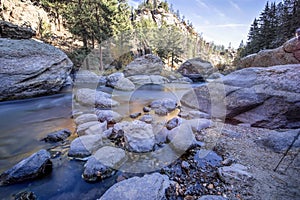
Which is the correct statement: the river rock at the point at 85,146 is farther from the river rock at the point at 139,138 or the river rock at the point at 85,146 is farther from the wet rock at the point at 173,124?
the wet rock at the point at 173,124

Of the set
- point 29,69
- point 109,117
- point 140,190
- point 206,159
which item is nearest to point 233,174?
point 206,159

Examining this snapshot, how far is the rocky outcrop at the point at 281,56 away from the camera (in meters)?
4.17

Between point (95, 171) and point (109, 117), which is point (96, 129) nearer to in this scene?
point (109, 117)

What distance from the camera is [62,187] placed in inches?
70.7

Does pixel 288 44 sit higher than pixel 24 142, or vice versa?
pixel 288 44

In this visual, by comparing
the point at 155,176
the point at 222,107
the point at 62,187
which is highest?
the point at 222,107

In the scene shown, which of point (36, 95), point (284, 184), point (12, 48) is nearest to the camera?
point (284, 184)

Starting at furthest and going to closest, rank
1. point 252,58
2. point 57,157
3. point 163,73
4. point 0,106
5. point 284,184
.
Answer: point 163,73 → point 252,58 → point 0,106 → point 57,157 → point 284,184

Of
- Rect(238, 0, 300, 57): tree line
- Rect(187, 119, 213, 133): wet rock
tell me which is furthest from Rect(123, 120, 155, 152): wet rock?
Rect(238, 0, 300, 57): tree line

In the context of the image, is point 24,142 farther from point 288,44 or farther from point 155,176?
point 288,44

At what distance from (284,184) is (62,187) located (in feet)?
8.18

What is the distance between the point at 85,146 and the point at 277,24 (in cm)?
2466

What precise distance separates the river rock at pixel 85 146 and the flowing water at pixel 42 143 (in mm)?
125

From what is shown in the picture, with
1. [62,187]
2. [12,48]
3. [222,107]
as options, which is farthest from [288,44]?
[12,48]
